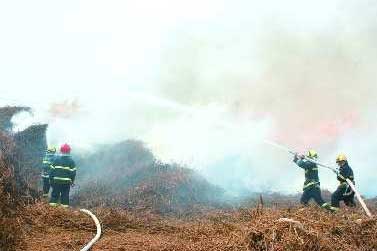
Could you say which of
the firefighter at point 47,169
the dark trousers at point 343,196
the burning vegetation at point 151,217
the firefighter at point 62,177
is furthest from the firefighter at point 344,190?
the firefighter at point 47,169

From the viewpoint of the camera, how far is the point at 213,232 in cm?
999

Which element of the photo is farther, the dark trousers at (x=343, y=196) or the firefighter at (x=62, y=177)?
the firefighter at (x=62, y=177)

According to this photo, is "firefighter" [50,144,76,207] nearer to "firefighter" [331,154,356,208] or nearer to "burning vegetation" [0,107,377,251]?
"burning vegetation" [0,107,377,251]

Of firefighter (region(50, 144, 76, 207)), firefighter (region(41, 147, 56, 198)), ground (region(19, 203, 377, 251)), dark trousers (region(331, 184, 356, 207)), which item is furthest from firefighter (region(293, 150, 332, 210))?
firefighter (region(41, 147, 56, 198))

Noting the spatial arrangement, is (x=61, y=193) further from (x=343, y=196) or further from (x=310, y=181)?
(x=343, y=196)

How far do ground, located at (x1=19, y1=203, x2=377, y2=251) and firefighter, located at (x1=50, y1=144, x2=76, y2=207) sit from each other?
266cm

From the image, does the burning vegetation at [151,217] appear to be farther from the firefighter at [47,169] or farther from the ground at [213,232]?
the firefighter at [47,169]

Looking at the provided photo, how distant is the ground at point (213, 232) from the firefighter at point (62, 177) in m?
2.66

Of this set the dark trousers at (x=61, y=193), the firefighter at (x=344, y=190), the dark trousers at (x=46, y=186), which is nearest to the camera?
the firefighter at (x=344, y=190)

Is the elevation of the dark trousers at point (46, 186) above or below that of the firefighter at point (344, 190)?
below

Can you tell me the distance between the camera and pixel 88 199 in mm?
17984

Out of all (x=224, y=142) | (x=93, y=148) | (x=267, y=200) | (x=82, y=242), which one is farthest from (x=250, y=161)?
(x=82, y=242)

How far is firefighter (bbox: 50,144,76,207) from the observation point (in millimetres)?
15148

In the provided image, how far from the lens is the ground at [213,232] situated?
8180 millimetres
